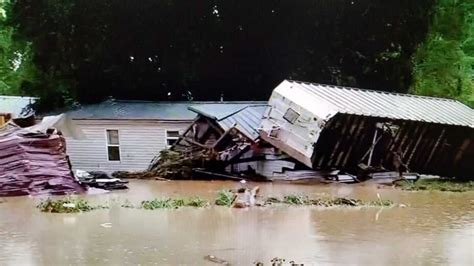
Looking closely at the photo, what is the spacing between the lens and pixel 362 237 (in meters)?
11.8

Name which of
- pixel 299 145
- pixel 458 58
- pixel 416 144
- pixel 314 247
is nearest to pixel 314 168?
pixel 299 145

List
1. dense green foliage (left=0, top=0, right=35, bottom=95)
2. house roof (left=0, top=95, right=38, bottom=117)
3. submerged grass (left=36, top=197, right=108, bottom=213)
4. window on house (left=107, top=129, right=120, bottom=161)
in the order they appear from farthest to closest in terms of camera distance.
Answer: house roof (left=0, top=95, right=38, bottom=117)
dense green foliage (left=0, top=0, right=35, bottom=95)
window on house (left=107, top=129, right=120, bottom=161)
submerged grass (left=36, top=197, right=108, bottom=213)

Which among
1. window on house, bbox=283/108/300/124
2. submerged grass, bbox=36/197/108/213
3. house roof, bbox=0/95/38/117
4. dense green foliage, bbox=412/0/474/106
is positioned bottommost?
submerged grass, bbox=36/197/108/213

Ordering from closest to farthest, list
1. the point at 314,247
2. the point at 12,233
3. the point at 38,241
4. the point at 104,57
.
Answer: the point at 314,247 < the point at 38,241 < the point at 12,233 < the point at 104,57

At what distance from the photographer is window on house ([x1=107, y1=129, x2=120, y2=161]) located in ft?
94.7

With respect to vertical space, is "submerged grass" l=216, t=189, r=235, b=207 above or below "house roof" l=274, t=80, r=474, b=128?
below

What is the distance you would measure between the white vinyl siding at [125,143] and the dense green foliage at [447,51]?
13.4 metres

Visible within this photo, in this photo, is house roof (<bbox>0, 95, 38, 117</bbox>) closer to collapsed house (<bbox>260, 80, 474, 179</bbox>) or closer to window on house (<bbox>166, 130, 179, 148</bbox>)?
window on house (<bbox>166, 130, 179, 148</bbox>)

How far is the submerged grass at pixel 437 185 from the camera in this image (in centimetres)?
1988

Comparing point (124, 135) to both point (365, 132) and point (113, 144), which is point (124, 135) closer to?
point (113, 144)

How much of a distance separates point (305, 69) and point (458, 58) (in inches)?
318

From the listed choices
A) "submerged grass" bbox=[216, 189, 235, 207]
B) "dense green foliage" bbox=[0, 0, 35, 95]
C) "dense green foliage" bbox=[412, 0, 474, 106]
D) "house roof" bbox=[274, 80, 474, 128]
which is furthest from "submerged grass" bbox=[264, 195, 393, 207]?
"dense green foliage" bbox=[412, 0, 474, 106]

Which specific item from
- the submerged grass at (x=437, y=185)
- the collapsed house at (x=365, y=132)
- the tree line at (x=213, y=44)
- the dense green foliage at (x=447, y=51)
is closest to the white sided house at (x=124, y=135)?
the tree line at (x=213, y=44)

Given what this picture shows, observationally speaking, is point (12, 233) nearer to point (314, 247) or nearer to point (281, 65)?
point (314, 247)
